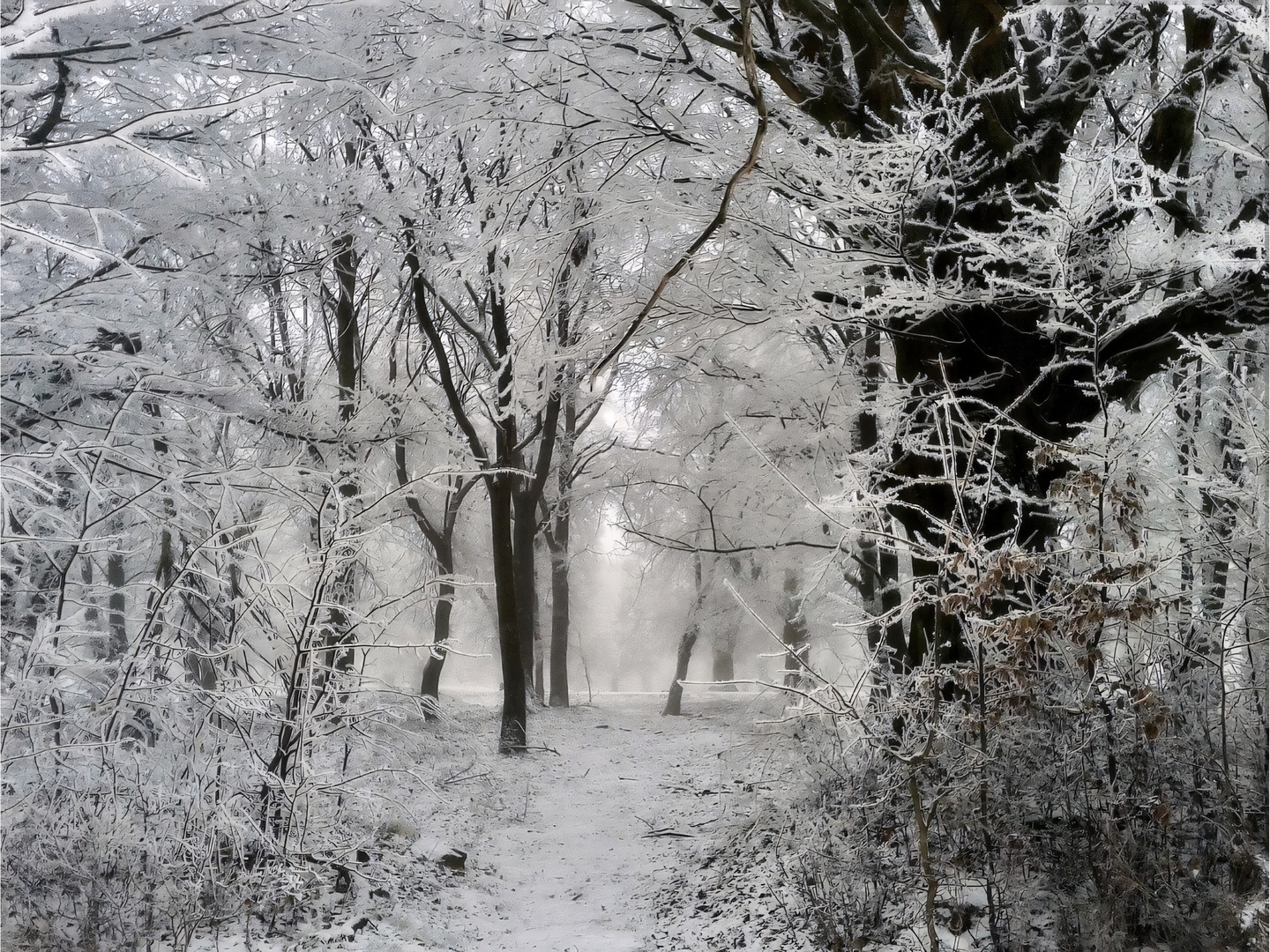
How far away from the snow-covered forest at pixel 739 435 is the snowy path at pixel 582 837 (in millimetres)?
67

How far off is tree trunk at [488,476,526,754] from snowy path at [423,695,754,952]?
400 millimetres

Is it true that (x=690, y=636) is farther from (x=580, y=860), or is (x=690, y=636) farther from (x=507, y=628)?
(x=580, y=860)

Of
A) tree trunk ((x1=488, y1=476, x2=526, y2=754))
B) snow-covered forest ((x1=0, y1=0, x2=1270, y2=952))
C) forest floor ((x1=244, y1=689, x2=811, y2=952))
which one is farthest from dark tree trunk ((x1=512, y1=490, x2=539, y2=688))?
snow-covered forest ((x1=0, y1=0, x2=1270, y2=952))

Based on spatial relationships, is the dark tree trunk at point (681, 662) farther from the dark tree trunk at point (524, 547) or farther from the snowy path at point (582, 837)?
the snowy path at point (582, 837)

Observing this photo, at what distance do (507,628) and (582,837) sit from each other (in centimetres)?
339

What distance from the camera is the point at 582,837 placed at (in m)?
7.14

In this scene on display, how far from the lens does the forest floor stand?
4.72 m

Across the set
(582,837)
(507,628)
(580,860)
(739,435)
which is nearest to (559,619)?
(507,628)

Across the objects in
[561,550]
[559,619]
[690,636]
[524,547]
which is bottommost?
[690,636]

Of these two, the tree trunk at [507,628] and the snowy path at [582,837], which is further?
the tree trunk at [507,628]

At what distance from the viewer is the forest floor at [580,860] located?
4723 mm

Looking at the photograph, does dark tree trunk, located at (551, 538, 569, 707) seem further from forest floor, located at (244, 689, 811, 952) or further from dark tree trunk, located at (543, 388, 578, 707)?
forest floor, located at (244, 689, 811, 952)

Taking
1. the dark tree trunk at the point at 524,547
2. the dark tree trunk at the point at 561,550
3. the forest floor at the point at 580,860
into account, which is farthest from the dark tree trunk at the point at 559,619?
the forest floor at the point at 580,860

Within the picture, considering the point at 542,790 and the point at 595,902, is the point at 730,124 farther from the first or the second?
the point at 542,790
